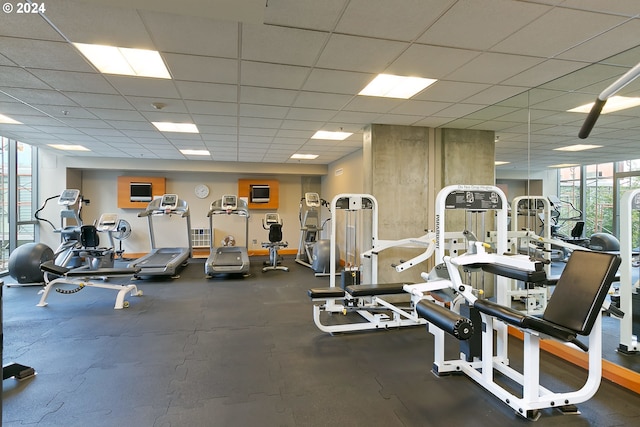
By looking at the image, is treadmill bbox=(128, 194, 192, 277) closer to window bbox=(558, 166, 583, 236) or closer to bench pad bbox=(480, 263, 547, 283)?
bench pad bbox=(480, 263, 547, 283)

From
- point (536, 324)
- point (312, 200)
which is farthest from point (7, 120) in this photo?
point (536, 324)

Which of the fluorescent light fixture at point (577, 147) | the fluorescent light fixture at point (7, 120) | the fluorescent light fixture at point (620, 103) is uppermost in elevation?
the fluorescent light fixture at point (7, 120)

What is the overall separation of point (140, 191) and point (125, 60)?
22.0 feet

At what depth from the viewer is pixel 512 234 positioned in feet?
13.4

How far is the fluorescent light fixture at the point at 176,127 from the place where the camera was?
4914 mm

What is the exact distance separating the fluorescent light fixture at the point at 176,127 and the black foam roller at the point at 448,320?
4202 mm

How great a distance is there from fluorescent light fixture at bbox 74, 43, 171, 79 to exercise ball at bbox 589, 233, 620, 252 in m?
4.24

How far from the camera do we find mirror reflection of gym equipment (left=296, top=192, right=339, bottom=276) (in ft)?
22.4

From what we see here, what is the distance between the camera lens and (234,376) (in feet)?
8.67

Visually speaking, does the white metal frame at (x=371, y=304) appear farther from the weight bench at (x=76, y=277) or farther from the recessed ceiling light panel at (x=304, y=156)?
the recessed ceiling light panel at (x=304, y=156)

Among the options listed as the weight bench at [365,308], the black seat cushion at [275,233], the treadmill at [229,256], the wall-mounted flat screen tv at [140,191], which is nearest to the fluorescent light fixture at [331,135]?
the black seat cushion at [275,233]

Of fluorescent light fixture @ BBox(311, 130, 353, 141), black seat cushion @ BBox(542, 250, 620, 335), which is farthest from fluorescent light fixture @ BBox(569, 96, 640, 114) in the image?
fluorescent light fixture @ BBox(311, 130, 353, 141)

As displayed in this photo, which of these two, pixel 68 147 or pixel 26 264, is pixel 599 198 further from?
pixel 68 147

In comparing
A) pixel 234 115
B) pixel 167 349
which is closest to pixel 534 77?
pixel 234 115
